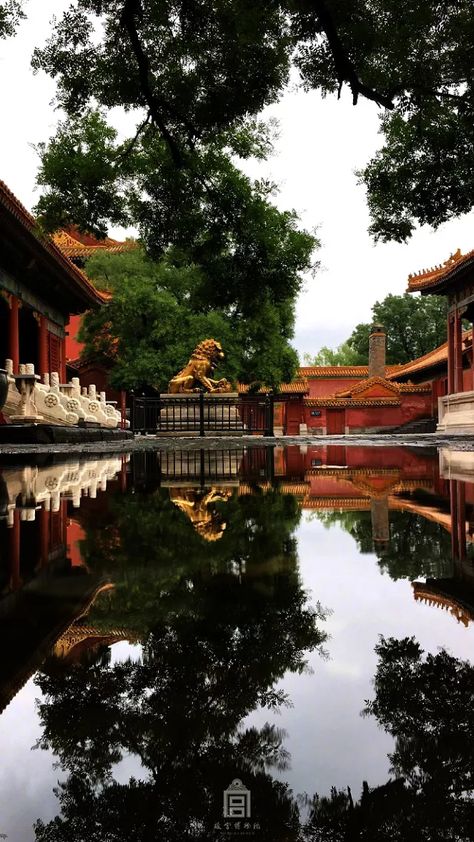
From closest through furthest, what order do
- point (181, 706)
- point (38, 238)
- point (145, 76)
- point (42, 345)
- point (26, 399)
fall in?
1. point (181, 706)
2. point (145, 76)
3. point (26, 399)
4. point (38, 238)
5. point (42, 345)

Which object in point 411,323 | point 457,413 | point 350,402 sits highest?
point 411,323

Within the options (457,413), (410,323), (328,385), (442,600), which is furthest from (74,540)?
(410,323)

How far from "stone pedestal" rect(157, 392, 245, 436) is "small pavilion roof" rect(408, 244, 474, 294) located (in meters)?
6.92

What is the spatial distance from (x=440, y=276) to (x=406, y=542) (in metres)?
19.2

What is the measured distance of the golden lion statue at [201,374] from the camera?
19.1m

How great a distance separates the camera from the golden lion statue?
62.8 ft

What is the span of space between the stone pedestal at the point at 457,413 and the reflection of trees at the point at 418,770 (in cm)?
1640

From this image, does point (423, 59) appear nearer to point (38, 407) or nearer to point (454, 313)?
point (38, 407)

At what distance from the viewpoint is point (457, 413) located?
18.4 metres

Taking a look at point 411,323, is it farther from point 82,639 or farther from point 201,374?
point 82,639

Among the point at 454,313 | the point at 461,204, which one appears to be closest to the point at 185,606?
the point at 461,204

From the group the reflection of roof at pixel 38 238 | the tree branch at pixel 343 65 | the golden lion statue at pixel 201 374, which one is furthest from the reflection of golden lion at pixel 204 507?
the golden lion statue at pixel 201 374

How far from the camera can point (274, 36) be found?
326 inches

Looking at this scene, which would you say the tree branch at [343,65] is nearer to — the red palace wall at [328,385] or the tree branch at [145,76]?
the tree branch at [145,76]
